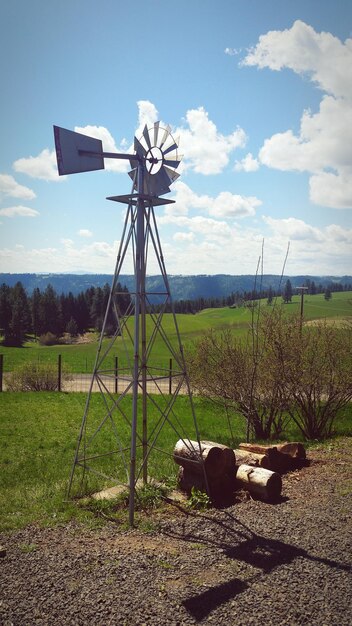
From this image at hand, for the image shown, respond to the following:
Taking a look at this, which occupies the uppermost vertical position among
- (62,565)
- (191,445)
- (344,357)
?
(344,357)

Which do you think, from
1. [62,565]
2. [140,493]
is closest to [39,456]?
[140,493]

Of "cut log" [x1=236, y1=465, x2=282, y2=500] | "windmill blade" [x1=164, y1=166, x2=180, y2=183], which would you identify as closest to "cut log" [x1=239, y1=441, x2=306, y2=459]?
"cut log" [x1=236, y1=465, x2=282, y2=500]

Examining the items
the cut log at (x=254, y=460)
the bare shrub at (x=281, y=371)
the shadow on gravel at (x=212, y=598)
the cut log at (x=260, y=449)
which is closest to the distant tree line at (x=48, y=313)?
the bare shrub at (x=281, y=371)

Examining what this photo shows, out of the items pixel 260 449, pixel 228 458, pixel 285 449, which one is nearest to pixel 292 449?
pixel 285 449

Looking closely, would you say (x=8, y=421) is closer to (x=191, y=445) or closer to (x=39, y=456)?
(x=39, y=456)

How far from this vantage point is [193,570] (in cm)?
534

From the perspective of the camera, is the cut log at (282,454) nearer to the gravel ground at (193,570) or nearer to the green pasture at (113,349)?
the gravel ground at (193,570)

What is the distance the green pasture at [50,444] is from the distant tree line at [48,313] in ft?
158

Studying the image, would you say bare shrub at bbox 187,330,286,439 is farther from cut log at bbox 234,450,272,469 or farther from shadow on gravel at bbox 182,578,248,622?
shadow on gravel at bbox 182,578,248,622

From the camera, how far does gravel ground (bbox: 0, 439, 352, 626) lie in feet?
14.9

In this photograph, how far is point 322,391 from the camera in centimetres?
1303

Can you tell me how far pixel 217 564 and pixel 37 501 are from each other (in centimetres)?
355

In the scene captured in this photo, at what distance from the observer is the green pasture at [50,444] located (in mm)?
7309

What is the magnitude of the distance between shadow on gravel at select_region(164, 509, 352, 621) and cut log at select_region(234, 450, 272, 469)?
156 centimetres
